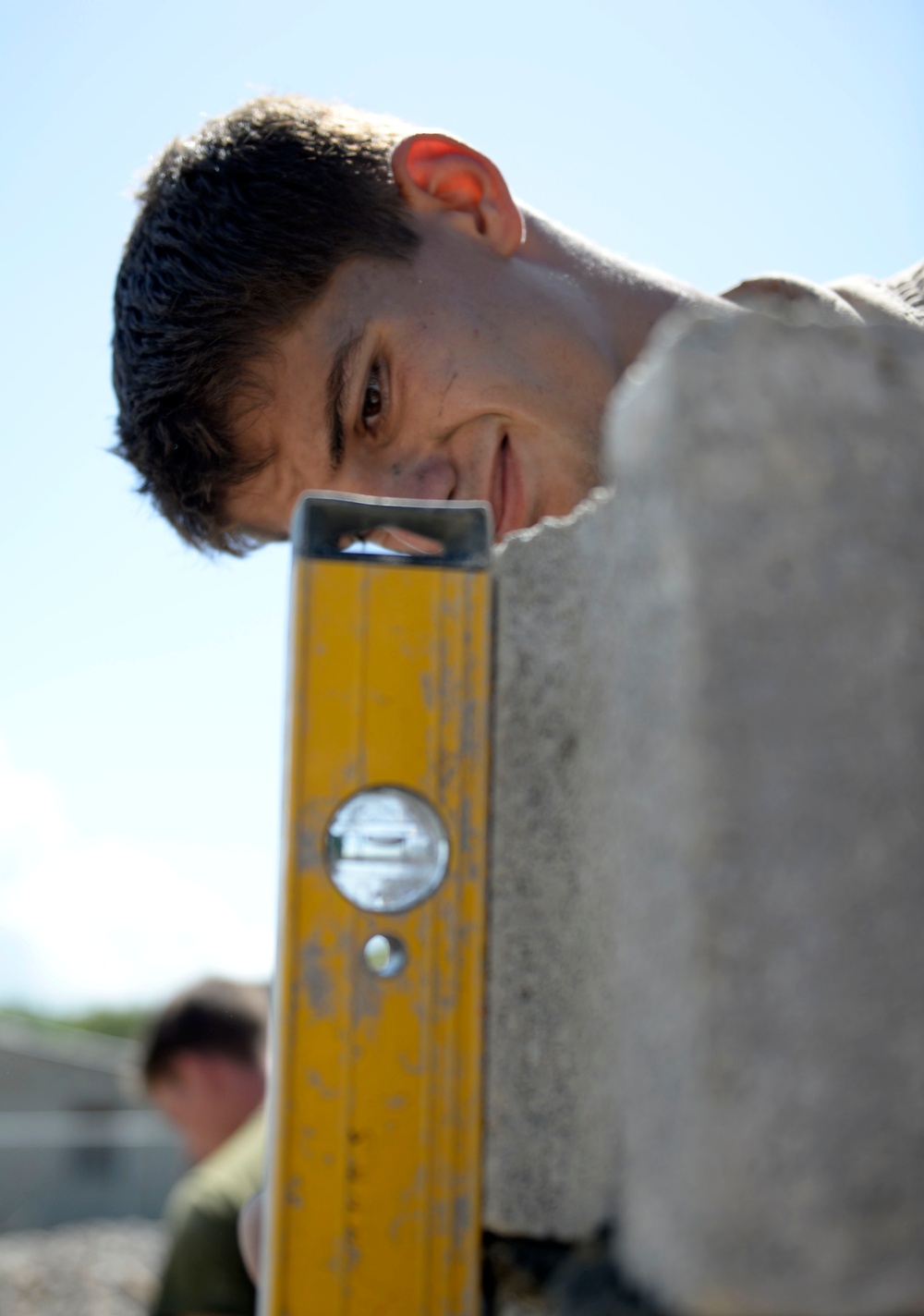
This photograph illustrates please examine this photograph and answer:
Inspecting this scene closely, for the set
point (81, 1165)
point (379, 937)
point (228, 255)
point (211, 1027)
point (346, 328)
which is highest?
point (228, 255)

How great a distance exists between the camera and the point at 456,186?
7.45 feet

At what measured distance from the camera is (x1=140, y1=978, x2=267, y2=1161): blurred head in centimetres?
443

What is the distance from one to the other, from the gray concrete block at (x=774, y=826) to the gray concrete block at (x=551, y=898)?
0.38ft

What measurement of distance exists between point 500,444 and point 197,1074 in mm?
3320

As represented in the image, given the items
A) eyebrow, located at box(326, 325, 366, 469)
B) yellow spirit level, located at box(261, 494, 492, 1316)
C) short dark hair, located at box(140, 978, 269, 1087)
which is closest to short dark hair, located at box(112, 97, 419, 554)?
eyebrow, located at box(326, 325, 366, 469)

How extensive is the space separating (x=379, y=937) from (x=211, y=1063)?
153 inches

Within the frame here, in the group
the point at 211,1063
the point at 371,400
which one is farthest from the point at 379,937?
the point at 211,1063

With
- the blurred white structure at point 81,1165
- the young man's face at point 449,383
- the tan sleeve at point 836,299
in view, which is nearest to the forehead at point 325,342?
the young man's face at point 449,383

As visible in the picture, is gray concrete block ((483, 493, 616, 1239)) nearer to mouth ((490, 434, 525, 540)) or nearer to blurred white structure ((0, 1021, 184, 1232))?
mouth ((490, 434, 525, 540))

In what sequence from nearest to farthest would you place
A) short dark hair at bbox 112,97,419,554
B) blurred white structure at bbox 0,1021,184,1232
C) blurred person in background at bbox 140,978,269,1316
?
short dark hair at bbox 112,97,419,554 < blurred person in background at bbox 140,978,269,1316 < blurred white structure at bbox 0,1021,184,1232

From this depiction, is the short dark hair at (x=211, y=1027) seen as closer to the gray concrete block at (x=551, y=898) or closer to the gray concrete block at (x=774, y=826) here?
the gray concrete block at (x=551, y=898)

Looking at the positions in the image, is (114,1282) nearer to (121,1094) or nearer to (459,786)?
(459,786)

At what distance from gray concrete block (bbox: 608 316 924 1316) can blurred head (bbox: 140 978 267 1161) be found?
4.03 metres

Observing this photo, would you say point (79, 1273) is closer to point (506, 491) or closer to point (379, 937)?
point (506, 491)
